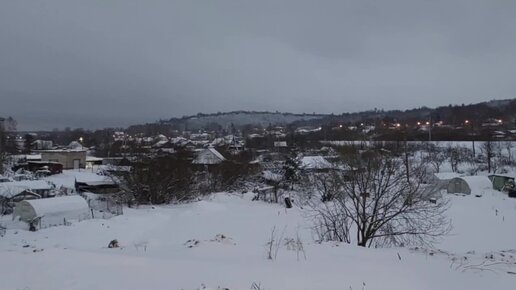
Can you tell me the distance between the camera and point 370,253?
23.4ft

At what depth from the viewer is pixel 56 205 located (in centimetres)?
1986

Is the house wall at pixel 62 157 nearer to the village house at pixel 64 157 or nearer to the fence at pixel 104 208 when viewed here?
the village house at pixel 64 157

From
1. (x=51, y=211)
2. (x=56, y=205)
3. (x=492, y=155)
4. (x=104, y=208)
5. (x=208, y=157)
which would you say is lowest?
(x=104, y=208)

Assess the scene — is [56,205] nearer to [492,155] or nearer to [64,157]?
[64,157]

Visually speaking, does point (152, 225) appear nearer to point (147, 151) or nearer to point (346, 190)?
point (346, 190)

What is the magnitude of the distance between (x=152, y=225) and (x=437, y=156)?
49057 mm

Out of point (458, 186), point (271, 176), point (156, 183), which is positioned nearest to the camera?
point (156, 183)

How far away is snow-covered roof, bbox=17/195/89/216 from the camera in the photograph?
18891 millimetres

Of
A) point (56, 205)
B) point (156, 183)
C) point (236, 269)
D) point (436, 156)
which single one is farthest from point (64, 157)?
point (236, 269)

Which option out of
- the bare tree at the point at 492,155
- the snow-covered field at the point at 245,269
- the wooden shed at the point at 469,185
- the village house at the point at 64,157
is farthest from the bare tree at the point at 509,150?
the village house at the point at 64,157

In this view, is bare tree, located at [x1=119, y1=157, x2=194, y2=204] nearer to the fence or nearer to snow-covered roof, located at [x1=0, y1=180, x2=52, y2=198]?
the fence

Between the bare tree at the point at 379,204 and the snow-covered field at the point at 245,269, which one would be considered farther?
the bare tree at the point at 379,204

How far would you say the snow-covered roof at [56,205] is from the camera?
62.0ft

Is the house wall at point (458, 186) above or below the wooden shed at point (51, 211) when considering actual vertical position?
below
